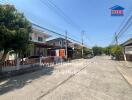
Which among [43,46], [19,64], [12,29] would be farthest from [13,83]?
[43,46]

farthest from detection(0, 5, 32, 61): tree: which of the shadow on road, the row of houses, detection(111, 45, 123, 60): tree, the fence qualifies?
detection(111, 45, 123, 60): tree

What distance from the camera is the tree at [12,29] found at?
11.0m

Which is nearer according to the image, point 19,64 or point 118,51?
point 19,64

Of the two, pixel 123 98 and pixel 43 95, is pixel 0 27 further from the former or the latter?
pixel 123 98

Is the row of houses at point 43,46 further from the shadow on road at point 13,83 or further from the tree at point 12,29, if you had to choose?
the shadow on road at point 13,83

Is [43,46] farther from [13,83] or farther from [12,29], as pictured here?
[13,83]

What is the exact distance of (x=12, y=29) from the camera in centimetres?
1170

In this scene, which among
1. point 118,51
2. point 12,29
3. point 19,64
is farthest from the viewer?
point 118,51

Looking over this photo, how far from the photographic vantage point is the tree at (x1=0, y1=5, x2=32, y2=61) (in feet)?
36.2

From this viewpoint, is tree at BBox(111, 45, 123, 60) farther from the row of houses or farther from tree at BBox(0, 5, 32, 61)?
tree at BBox(0, 5, 32, 61)

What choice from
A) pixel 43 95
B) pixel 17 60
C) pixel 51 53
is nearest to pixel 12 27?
pixel 17 60

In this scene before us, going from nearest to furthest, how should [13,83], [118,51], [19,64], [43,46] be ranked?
[13,83]
[19,64]
[43,46]
[118,51]

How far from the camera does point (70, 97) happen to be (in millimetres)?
6805

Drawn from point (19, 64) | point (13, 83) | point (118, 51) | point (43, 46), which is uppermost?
point (43, 46)
